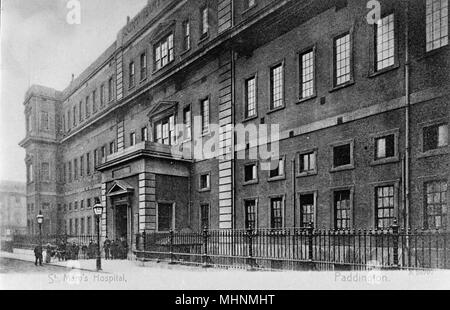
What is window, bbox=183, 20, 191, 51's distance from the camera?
2661 centimetres

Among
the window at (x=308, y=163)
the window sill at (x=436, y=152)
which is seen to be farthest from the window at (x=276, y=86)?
the window sill at (x=436, y=152)

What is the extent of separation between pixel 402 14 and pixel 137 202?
15827 millimetres

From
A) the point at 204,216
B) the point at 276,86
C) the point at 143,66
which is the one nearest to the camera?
the point at 276,86

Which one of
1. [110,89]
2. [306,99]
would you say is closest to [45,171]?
[110,89]

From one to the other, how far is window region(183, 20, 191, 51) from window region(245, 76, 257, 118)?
6.05 metres

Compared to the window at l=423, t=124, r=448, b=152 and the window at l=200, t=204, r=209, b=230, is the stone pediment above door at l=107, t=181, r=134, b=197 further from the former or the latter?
the window at l=423, t=124, r=448, b=152

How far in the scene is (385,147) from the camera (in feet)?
50.4

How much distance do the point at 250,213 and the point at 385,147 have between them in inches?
310

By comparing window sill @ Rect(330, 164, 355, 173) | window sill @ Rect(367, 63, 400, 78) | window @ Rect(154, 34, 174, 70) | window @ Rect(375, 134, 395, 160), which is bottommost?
window sill @ Rect(330, 164, 355, 173)

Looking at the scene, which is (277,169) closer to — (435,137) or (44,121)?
(435,137)

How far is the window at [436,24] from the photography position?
44.5ft

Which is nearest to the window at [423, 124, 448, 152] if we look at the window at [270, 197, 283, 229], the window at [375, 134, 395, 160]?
the window at [375, 134, 395, 160]
